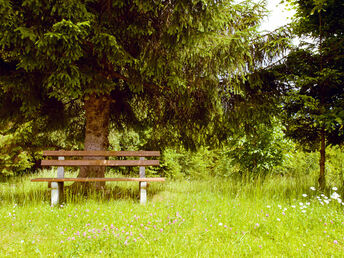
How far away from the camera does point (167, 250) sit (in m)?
2.96

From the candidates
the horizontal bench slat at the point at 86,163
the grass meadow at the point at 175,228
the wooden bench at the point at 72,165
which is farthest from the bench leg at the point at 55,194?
the horizontal bench slat at the point at 86,163

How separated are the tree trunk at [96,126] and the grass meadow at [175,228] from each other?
1.08 m

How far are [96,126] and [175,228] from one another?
137 inches

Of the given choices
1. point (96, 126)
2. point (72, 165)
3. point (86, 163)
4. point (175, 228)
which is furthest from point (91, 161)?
point (175, 228)

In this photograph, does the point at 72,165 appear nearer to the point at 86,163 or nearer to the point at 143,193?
the point at 86,163

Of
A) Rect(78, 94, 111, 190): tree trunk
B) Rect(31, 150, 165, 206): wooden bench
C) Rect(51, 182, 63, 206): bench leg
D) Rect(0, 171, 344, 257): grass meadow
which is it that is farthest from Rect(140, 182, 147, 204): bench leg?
Rect(51, 182, 63, 206): bench leg

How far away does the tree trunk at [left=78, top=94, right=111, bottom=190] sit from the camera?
6020 mm

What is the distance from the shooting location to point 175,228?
3.58m

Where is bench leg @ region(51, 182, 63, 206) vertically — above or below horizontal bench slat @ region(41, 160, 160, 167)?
below

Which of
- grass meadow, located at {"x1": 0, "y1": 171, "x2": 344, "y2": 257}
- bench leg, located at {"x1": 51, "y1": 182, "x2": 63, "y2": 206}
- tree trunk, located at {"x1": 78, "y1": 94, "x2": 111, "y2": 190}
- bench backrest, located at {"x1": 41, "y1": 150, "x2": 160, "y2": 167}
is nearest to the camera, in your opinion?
grass meadow, located at {"x1": 0, "y1": 171, "x2": 344, "y2": 257}

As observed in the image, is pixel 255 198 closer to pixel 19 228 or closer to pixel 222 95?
pixel 222 95

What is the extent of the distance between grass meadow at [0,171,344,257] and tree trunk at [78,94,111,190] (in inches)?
42.6

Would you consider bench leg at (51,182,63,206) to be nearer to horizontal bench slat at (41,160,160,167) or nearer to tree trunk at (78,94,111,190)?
horizontal bench slat at (41,160,160,167)

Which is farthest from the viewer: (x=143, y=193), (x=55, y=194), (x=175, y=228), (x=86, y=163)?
(x=86, y=163)
